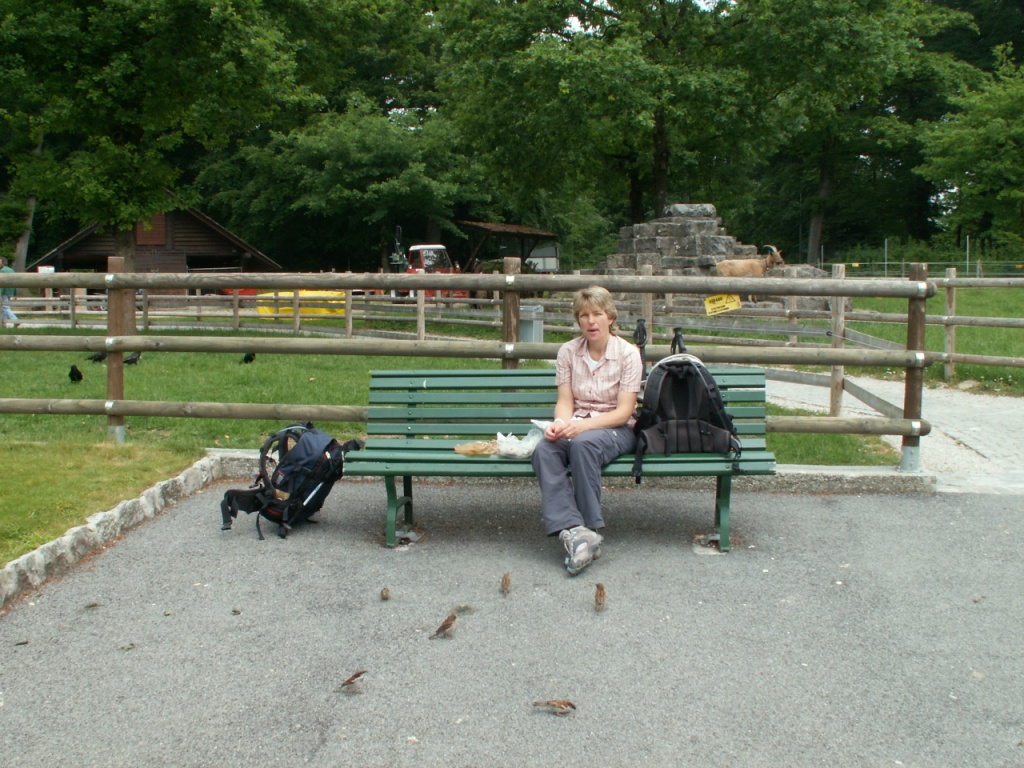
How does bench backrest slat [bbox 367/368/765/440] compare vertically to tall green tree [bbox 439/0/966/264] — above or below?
below

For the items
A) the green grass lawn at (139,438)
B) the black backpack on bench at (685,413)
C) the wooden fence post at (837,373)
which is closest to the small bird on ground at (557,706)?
the black backpack on bench at (685,413)

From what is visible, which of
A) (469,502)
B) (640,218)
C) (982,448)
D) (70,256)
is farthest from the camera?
(70,256)

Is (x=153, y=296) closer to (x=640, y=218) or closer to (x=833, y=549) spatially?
(x=640, y=218)

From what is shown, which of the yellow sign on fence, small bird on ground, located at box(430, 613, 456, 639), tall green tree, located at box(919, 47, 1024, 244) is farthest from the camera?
tall green tree, located at box(919, 47, 1024, 244)

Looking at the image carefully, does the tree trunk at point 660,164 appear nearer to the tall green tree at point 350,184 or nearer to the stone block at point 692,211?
the stone block at point 692,211

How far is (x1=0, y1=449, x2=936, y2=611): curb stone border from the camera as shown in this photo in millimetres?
5387

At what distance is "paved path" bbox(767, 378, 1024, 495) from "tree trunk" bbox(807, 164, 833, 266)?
35171mm

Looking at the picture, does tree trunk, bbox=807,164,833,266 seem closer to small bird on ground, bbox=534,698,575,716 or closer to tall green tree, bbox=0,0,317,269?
tall green tree, bbox=0,0,317,269

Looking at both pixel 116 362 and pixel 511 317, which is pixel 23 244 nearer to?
pixel 116 362

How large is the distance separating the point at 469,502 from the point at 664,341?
9.94 metres

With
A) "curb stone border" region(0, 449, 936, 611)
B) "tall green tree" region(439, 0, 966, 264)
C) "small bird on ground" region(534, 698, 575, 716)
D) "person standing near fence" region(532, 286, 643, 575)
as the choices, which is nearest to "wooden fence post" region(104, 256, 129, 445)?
"curb stone border" region(0, 449, 936, 611)

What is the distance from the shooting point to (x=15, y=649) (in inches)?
162

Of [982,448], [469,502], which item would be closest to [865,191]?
[982,448]

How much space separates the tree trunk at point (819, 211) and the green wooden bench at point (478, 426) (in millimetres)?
43229
